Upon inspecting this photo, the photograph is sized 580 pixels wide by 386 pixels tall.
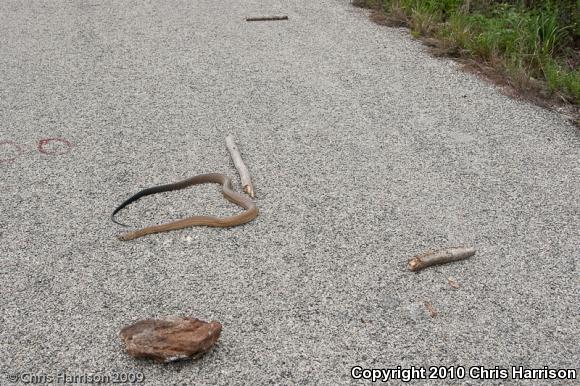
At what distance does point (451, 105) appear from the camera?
203 inches

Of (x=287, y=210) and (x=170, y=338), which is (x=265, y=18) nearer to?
(x=287, y=210)

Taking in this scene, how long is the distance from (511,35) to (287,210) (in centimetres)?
360

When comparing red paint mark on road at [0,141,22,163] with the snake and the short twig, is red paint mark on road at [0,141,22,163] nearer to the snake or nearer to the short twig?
the snake

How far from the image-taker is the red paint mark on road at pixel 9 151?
13.5 feet

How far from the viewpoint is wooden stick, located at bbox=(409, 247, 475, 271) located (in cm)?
315

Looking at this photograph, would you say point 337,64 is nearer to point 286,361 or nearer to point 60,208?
point 60,208

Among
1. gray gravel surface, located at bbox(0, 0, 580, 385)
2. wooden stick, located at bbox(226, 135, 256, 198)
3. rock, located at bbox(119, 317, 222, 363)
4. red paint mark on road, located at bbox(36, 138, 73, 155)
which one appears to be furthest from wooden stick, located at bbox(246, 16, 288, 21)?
rock, located at bbox(119, 317, 222, 363)

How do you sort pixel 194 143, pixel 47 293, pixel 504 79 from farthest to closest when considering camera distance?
pixel 504 79, pixel 194 143, pixel 47 293

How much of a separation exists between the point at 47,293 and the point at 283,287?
1.13m

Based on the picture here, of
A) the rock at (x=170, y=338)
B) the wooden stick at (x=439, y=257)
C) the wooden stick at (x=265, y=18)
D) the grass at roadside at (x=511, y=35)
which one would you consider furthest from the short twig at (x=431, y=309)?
the wooden stick at (x=265, y=18)

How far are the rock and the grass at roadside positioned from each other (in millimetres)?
4009

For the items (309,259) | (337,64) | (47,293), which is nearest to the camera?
(47,293)

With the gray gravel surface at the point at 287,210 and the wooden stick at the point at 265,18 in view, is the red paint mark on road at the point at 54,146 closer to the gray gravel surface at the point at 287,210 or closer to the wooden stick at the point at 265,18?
the gray gravel surface at the point at 287,210

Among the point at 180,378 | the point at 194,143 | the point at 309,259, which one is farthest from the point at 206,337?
the point at 194,143
